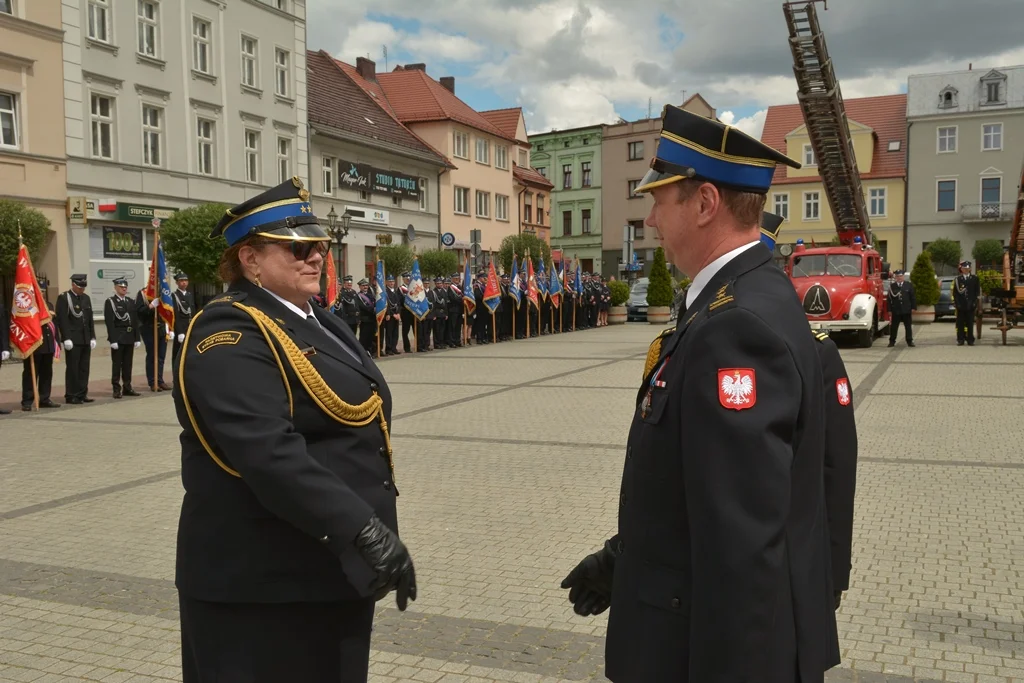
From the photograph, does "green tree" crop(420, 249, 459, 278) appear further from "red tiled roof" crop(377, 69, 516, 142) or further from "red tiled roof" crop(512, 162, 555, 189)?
"red tiled roof" crop(512, 162, 555, 189)

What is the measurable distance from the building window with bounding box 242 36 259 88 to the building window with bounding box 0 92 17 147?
930 centimetres

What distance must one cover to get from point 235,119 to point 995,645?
1159 inches

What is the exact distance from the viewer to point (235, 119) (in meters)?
30.2

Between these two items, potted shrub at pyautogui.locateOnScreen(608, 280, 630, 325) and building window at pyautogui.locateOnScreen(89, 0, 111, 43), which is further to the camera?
potted shrub at pyautogui.locateOnScreen(608, 280, 630, 325)

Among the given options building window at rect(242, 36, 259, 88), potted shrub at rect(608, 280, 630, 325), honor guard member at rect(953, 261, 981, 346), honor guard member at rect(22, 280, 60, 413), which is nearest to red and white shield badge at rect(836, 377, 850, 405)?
honor guard member at rect(22, 280, 60, 413)

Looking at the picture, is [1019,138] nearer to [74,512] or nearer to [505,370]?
[505,370]

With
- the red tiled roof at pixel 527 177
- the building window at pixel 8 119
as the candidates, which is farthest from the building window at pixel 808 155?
the building window at pixel 8 119

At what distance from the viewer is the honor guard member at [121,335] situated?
47.8 ft

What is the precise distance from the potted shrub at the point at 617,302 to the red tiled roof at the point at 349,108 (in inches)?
471

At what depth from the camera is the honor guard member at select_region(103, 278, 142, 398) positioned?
1455cm

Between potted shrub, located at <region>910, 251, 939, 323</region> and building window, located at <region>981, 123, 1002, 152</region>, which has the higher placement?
building window, located at <region>981, 123, 1002, 152</region>

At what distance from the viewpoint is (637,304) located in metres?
37.7

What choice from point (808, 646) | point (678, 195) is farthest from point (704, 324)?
point (808, 646)

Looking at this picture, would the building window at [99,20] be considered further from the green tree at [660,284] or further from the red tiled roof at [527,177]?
the red tiled roof at [527,177]
